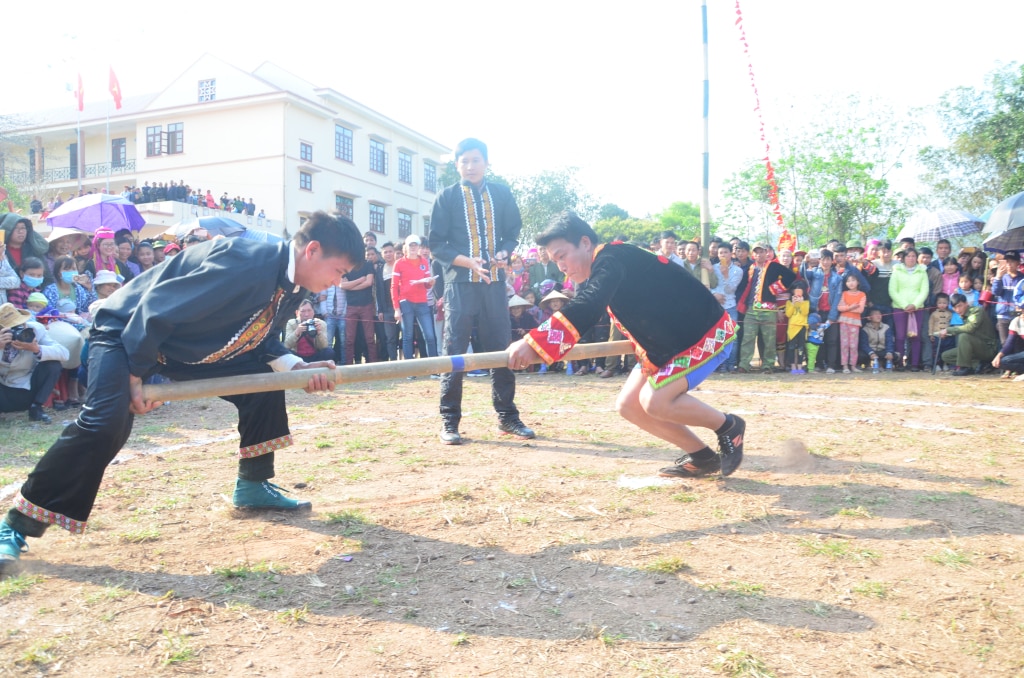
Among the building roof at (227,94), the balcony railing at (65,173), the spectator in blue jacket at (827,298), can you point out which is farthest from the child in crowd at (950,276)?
the balcony railing at (65,173)

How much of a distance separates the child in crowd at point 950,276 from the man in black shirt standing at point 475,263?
849cm

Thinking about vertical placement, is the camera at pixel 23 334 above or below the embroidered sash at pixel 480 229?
below

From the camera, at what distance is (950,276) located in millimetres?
11484

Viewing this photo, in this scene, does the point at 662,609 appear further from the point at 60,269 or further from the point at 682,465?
the point at 60,269

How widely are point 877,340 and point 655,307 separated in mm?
8537

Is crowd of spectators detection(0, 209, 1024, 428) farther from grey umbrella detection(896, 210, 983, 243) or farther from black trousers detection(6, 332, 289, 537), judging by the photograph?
black trousers detection(6, 332, 289, 537)

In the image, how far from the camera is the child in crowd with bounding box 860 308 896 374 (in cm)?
1149

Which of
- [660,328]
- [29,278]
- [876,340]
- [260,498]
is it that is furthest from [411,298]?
[260,498]

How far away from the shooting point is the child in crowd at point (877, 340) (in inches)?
452

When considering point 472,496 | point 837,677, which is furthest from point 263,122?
point 837,677

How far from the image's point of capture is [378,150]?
39.7 metres

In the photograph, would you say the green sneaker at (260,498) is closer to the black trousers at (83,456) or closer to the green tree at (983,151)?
the black trousers at (83,456)

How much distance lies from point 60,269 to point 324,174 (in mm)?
27941

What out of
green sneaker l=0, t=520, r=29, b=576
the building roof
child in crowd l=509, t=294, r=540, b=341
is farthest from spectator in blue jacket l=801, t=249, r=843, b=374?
the building roof
